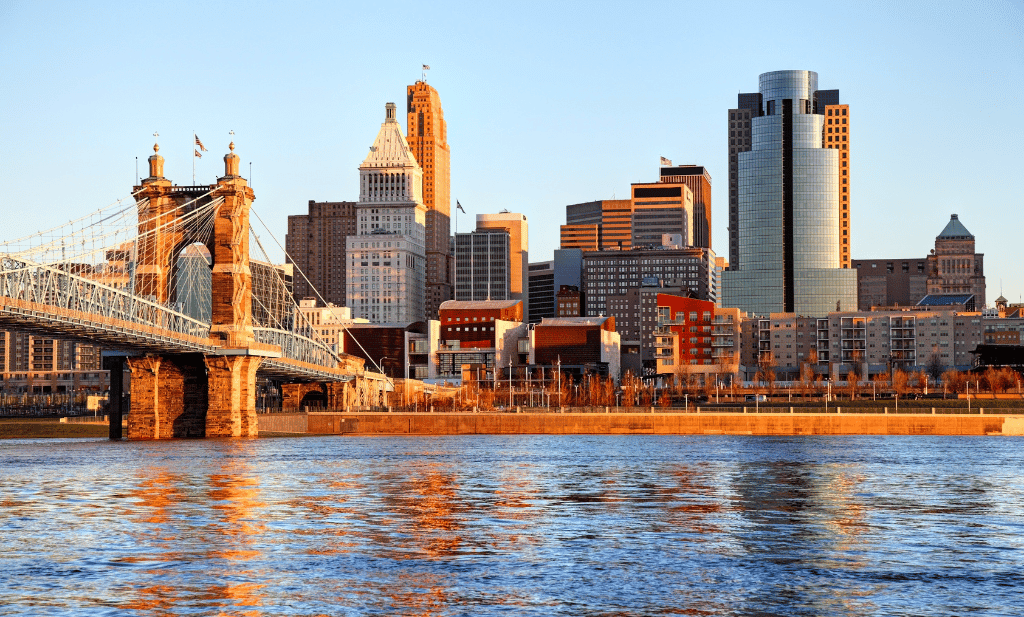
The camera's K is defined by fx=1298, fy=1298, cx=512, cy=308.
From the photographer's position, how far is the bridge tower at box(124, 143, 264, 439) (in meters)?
121

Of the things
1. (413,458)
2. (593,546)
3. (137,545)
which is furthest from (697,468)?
(137,545)

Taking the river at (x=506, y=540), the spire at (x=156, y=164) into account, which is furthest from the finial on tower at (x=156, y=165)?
the river at (x=506, y=540)

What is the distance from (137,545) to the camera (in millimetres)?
41938

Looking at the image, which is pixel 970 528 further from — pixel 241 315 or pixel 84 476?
pixel 241 315

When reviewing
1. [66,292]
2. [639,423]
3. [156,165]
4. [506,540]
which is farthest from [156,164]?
[506,540]

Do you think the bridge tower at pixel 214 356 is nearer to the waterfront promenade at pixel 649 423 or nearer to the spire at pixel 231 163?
the spire at pixel 231 163

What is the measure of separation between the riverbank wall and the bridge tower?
18.7m

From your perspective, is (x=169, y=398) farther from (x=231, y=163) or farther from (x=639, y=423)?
(x=639, y=423)

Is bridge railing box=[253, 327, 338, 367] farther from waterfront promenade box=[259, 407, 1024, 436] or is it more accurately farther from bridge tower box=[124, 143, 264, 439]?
bridge tower box=[124, 143, 264, 439]

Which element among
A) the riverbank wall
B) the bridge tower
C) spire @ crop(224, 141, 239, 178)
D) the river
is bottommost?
the riverbank wall

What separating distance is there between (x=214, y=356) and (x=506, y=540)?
267 feet

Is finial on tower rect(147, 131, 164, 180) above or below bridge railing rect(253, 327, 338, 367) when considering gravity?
above

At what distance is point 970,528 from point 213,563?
27920 mm

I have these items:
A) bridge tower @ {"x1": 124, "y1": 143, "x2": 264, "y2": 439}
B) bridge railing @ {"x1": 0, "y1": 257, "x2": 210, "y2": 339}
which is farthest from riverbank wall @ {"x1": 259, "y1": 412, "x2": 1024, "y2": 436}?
bridge railing @ {"x1": 0, "y1": 257, "x2": 210, "y2": 339}
